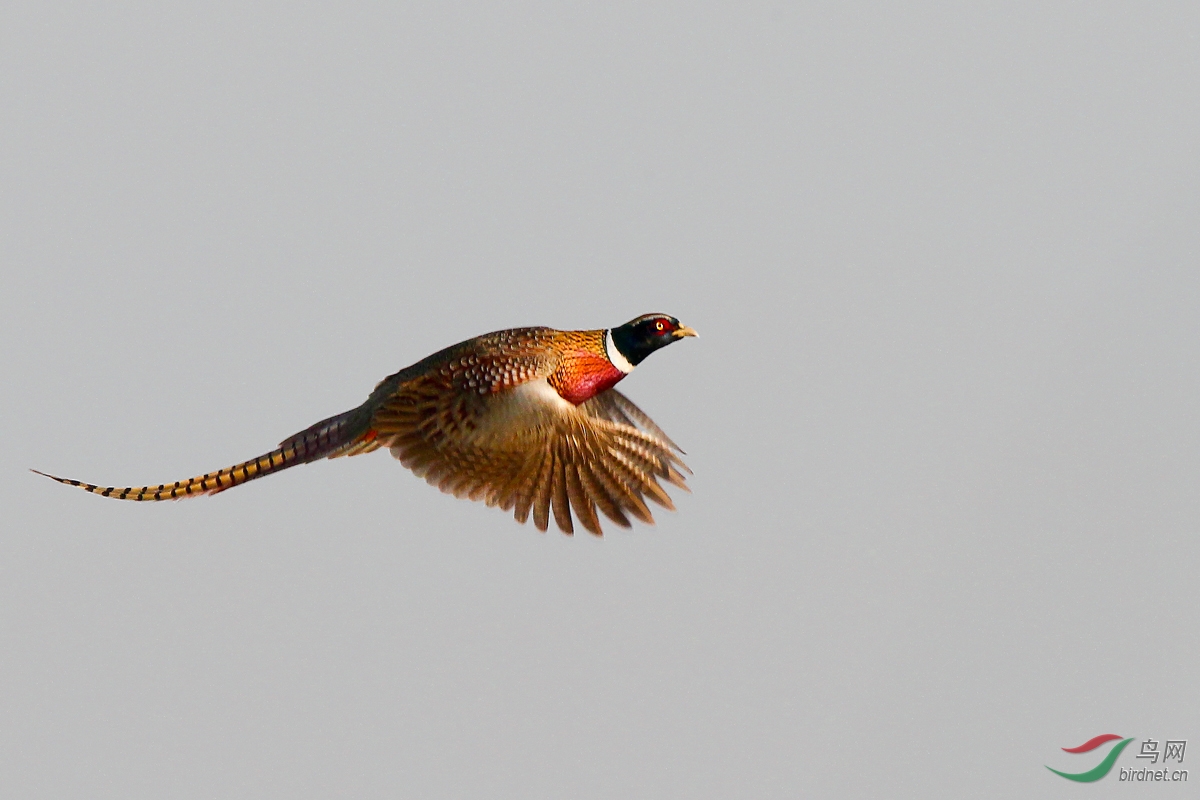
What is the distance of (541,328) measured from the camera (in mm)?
9008

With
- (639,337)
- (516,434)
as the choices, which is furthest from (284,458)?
(639,337)

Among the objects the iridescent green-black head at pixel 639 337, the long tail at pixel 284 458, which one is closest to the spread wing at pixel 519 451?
the long tail at pixel 284 458

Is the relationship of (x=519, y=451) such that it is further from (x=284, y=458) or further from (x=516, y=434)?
(x=284, y=458)

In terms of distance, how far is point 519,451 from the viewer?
27.5 feet

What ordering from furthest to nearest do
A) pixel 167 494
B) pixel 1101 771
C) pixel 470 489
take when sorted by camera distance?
1. pixel 1101 771
2. pixel 167 494
3. pixel 470 489

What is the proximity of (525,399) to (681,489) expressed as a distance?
1.42 metres

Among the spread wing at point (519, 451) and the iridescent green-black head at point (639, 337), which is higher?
the iridescent green-black head at point (639, 337)

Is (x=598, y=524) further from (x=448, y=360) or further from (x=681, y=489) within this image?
(x=448, y=360)

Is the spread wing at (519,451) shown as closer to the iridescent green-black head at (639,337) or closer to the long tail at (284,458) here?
the long tail at (284,458)

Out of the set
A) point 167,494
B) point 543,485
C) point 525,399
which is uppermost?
point 525,399

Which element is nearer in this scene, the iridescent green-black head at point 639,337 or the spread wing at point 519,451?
the spread wing at point 519,451

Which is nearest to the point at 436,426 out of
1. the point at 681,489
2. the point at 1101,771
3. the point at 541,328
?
the point at 541,328

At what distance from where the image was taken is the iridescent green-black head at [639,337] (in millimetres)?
9125

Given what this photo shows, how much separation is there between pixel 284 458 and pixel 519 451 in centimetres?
190
